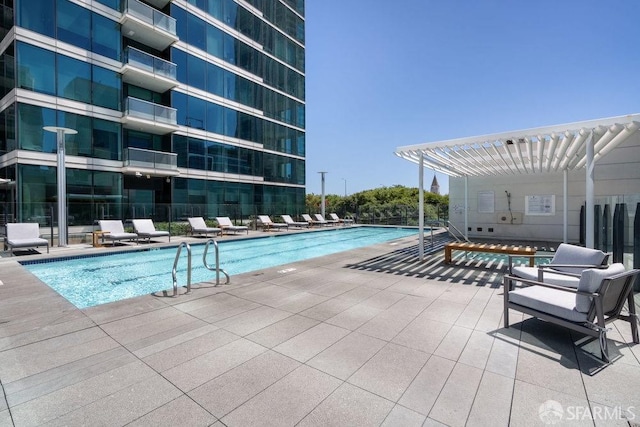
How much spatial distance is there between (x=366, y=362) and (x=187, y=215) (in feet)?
54.2

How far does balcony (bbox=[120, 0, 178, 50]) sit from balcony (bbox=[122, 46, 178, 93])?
1263mm

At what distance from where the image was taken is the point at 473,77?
13.8 meters

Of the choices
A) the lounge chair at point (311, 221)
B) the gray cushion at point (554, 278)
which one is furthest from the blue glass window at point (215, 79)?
the gray cushion at point (554, 278)

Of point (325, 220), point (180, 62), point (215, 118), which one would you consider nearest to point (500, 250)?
point (325, 220)

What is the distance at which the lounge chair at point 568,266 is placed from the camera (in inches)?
159

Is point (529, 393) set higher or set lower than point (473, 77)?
lower

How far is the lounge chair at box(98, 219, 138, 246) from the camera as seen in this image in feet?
36.8

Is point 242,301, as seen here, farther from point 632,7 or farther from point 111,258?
point 632,7

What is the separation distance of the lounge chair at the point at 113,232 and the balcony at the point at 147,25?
11.0 m

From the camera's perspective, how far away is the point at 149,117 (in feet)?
54.0

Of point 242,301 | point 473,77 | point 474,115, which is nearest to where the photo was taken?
point 242,301

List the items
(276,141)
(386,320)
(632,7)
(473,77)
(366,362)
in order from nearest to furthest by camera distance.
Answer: (366,362)
(386,320)
(632,7)
(473,77)
(276,141)

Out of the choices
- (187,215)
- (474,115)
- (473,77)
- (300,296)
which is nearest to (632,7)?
(473,77)

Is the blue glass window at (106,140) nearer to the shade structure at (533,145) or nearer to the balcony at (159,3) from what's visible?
the balcony at (159,3)
